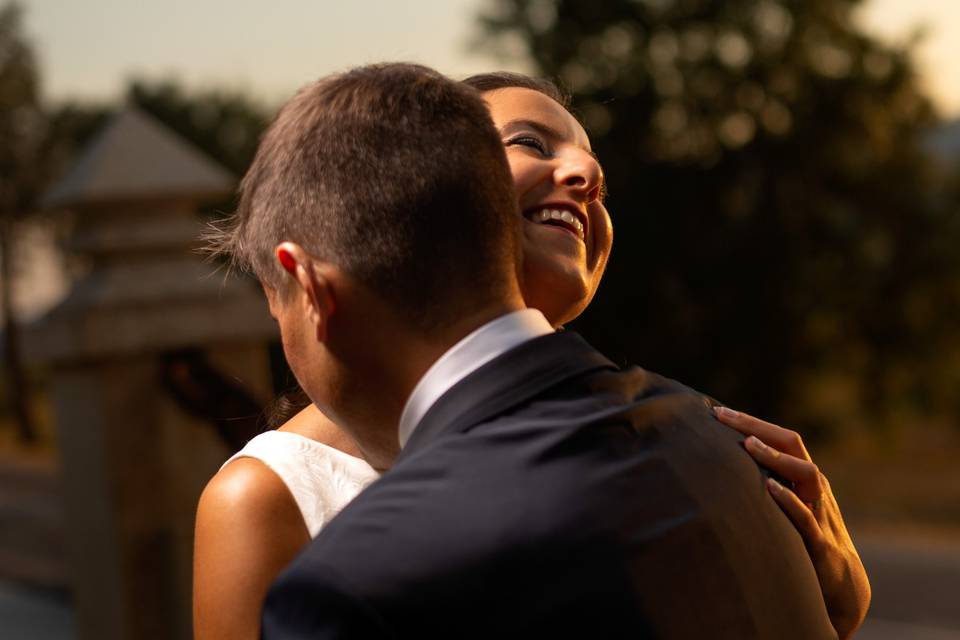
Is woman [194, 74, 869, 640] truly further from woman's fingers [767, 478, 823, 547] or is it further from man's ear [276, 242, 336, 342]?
man's ear [276, 242, 336, 342]

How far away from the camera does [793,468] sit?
142 cm

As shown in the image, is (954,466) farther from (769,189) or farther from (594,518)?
(594,518)

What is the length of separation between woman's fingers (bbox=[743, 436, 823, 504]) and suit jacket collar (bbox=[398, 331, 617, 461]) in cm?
26

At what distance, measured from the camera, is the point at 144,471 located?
3990mm

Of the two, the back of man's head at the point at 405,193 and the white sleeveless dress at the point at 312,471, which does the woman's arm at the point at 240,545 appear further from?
the back of man's head at the point at 405,193

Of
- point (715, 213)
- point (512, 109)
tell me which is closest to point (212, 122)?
point (715, 213)

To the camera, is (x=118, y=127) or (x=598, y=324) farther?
(x=598, y=324)

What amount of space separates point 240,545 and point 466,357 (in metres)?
0.46

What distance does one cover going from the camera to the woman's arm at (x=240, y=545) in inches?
58.4

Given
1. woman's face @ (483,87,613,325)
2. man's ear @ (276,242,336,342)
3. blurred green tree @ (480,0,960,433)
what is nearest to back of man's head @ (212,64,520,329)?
man's ear @ (276,242,336,342)

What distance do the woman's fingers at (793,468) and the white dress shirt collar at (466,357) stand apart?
31 cm

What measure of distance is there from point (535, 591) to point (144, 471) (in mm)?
3134

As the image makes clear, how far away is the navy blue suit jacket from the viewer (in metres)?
1.04

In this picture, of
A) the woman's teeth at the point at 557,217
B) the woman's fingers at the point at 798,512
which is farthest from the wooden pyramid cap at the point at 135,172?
the woman's fingers at the point at 798,512
